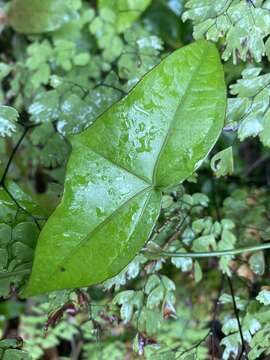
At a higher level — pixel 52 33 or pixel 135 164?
pixel 52 33

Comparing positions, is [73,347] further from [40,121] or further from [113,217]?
[113,217]

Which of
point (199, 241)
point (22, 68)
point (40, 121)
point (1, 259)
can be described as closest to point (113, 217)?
point (1, 259)

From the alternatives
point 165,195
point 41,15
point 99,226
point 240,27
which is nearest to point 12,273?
point 99,226

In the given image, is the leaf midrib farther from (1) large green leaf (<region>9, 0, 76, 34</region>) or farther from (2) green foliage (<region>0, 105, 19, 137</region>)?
(1) large green leaf (<region>9, 0, 76, 34</region>)

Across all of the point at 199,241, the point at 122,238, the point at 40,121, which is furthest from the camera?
the point at 40,121

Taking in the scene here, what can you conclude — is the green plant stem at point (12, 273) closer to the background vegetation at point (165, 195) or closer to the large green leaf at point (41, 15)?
Result: the background vegetation at point (165, 195)

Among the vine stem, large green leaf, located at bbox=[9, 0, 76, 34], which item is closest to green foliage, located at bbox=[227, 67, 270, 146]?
the vine stem
